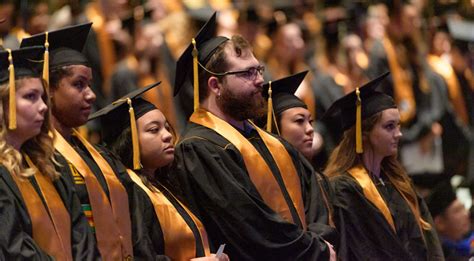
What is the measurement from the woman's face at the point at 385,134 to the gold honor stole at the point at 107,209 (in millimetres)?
2004

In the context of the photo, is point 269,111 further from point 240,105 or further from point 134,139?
point 134,139

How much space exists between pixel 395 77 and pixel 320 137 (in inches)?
89.3

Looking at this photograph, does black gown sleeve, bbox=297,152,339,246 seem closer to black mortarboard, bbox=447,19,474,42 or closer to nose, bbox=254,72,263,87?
nose, bbox=254,72,263,87

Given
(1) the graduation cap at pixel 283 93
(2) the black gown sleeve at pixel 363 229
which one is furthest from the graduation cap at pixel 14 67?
(2) the black gown sleeve at pixel 363 229

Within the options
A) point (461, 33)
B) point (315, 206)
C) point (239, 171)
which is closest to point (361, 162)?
point (315, 206)

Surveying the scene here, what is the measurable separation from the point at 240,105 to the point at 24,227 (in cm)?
154

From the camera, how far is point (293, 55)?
11.5m

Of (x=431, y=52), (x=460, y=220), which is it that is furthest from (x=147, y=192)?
(x=431, y=52)

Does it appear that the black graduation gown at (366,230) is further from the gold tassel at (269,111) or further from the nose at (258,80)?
the nose at (258,80)

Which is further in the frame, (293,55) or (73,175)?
(293,55)

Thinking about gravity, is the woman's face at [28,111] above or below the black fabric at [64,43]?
below

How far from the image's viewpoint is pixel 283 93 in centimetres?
760

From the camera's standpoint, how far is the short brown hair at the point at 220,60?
22.4 ft

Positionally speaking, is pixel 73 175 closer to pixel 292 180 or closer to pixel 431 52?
pixel 292 180
